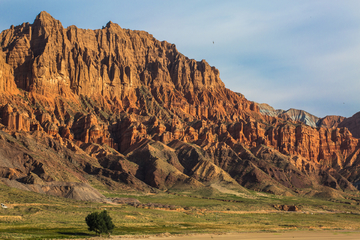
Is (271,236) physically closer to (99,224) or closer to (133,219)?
(99,224)

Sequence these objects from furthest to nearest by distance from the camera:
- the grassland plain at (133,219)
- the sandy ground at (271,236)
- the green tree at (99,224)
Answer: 1. the grassland plain at (133,219)
2. the sandy ground at (271,236)
3. the green tree at (99,224)

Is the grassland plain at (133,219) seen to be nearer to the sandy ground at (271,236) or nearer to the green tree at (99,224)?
the green tree at (99,224)

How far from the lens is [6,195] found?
12094 cm

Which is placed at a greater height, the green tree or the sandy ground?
the green tree

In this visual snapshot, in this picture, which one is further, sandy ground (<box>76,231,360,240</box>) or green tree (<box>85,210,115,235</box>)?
sandy ground (<box>76,231,360,240</box>)

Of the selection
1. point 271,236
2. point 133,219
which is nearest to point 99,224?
point 133,219

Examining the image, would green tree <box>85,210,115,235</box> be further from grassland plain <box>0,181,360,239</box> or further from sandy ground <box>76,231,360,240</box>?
sandy ground <box>76,231,360,240</box>

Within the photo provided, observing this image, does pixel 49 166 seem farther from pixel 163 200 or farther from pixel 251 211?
pixel 251 211

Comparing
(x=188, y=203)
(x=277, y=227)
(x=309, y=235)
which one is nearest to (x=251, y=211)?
(x=188, y=203)

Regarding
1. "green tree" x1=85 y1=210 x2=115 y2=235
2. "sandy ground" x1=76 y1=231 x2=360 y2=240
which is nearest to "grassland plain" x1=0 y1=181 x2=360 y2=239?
"green tree" x1=85 y1=210 x2=115 y2=235

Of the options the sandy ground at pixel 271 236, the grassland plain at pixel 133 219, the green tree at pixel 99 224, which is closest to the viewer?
the green tree at pixel 99 224

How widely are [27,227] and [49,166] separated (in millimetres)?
93958

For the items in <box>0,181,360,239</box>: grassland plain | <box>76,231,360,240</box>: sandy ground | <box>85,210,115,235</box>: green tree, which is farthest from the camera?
<box>0,181,360,239</box>: grassland plain

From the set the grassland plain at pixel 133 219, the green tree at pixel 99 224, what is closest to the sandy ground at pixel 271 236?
the green tree at pixel 99 224
